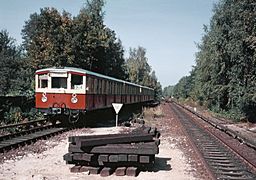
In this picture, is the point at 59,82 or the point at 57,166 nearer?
the point at 57,166

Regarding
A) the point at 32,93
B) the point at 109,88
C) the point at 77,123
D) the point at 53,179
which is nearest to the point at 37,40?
the point at 32,93

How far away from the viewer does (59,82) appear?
62.2 ft

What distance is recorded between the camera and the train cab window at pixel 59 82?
18.9 meters

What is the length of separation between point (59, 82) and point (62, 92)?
2.01 ft

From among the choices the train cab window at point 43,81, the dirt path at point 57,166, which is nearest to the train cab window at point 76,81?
the train cab window at point 43,81

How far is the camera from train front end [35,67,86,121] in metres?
18.6

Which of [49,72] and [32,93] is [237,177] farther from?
[32,93]

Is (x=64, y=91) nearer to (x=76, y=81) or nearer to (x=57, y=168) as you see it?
(x=76, y=81)

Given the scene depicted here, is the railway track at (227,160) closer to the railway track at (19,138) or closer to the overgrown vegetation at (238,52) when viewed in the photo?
the railway track at (19,138)

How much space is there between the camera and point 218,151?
13.1 metres

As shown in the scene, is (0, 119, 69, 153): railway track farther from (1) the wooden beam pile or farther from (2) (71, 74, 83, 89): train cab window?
(1) the wooden beam pile

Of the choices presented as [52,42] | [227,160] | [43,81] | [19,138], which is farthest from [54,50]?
[227,160]

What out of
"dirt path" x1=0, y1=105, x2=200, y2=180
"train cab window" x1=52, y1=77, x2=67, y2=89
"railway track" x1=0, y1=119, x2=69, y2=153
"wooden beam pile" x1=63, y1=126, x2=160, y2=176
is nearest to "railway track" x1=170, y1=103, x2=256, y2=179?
"dirt path" x1=0, y1=105, x2=200, y2=180

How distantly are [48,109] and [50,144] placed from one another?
5.47m
